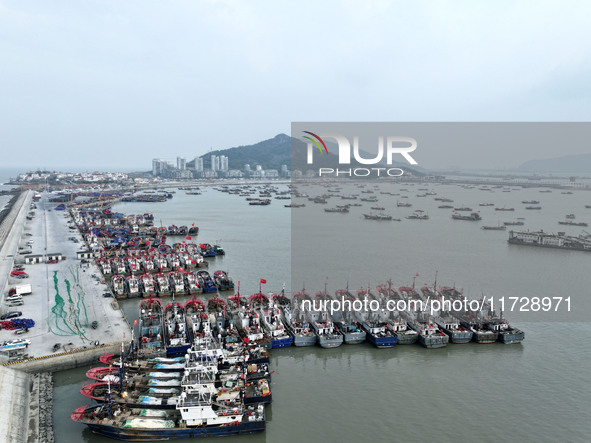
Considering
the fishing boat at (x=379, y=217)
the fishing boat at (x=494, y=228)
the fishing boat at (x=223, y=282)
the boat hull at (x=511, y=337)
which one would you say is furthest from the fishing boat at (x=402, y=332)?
the fishing boat at (x=379, y=217)

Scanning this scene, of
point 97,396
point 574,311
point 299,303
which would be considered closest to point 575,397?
point 574,311

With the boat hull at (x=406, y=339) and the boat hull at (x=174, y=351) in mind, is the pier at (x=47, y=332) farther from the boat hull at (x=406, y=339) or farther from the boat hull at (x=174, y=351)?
the boat hull at (x=406, y=339)

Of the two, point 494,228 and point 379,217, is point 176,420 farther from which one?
point 379,217

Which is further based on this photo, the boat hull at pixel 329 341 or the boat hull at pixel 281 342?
the boat hull at pixel 329 341

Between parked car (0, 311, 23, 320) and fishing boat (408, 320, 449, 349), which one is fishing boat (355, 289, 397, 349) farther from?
parked car (0, 311, 23, 320)

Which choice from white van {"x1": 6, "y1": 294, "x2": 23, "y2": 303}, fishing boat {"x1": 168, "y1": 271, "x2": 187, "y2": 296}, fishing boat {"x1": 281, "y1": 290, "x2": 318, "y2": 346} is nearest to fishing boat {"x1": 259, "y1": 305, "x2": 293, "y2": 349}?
fishing boat {"x1": 281, "y1": 290, "x2": 318, "y2": 346}

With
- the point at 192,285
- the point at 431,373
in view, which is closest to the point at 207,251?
the point at 192,285

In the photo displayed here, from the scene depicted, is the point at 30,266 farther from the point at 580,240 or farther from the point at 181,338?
the point at 580,240
